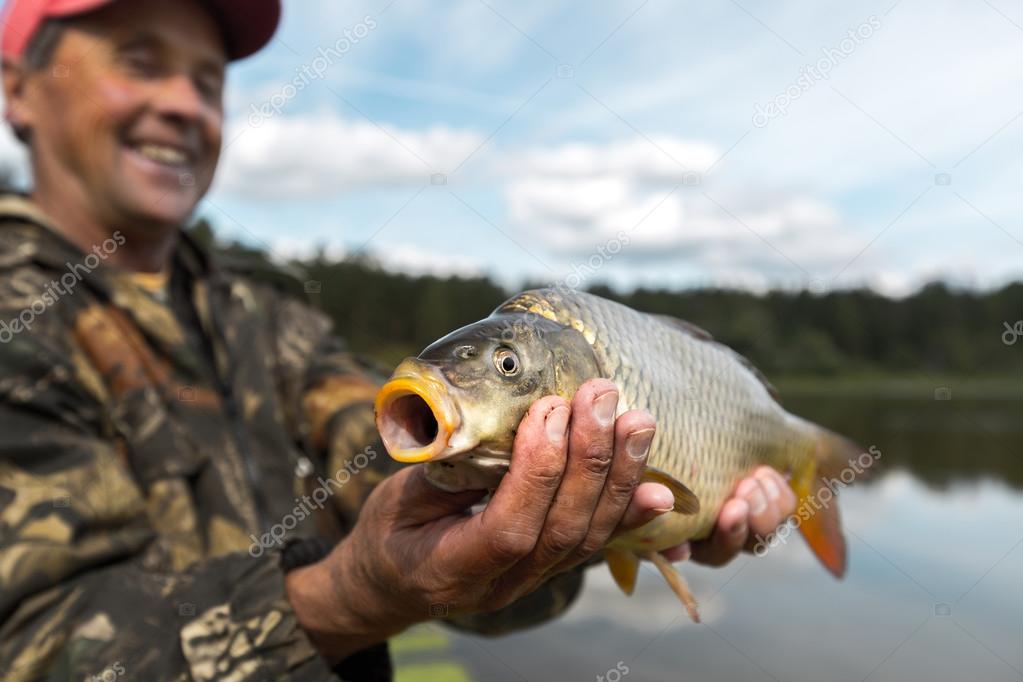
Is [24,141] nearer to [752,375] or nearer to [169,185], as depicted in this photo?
[169,185]

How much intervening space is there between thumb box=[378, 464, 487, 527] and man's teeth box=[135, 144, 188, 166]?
2083mm

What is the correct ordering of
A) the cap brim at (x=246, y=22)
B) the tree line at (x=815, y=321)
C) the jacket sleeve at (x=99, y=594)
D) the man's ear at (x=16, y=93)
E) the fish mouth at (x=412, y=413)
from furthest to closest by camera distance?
the tree line at (x=815, y=321)
the cap brim at (x=246, y=22)
the man's ear at (x=16, y=93)
the jacket sleeve at (x=99, y=594)
the fish mouth at (x=412, y=413)

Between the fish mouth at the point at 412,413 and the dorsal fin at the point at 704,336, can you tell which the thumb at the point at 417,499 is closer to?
the fish mouth at the point at 412,413

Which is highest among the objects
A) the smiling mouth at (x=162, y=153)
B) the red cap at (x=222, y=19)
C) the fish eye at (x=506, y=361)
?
the red cap at (x=222, y=19)

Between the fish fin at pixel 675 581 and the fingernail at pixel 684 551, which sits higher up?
the fish fin at pixel 675 581

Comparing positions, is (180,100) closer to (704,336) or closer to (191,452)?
(191,452)

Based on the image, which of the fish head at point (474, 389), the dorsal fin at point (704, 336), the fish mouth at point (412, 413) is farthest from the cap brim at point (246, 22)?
the fish mouth at point (412, 413)

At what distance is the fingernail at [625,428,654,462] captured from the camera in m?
1.36

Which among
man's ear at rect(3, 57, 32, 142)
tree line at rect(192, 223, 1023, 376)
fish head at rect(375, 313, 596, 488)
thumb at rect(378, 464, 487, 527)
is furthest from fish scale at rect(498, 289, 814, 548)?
tree line at rect(192, 223, 1023, 376)

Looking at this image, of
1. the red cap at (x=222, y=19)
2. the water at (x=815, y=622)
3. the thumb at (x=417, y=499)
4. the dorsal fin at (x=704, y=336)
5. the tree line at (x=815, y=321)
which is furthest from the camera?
the tree line at (x=815, y=321)

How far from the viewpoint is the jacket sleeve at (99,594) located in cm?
177

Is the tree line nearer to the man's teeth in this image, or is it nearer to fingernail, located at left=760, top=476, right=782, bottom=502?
the man's teeth

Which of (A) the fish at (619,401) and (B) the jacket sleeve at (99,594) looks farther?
(B) the jacket sleeve at (99,594)

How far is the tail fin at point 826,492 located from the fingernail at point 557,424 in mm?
1486
